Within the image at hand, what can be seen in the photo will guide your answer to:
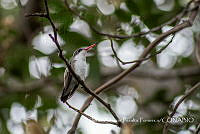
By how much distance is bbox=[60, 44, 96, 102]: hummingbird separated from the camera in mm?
2773

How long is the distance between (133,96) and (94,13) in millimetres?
1287

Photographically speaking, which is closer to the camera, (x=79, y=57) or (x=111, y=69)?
(x=79, y=57)

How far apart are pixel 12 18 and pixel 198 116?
307cm

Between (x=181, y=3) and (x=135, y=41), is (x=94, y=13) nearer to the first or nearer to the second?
(x=135, y=41)

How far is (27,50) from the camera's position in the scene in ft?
15.4

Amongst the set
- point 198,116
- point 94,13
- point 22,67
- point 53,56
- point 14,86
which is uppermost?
point 94,13

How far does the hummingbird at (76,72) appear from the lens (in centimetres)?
277

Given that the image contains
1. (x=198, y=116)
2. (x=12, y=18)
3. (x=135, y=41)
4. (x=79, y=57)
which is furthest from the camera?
(x=12, y=18)

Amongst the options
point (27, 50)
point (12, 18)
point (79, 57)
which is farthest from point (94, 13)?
point (12, 18)

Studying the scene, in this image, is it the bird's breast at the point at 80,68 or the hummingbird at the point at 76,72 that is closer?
the hummingbird at the point at 76,72

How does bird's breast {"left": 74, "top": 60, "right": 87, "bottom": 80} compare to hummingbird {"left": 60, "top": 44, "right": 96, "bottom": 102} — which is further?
bird's breast {"left": 74, "top": 60, "right": 87, "bottom": 80}

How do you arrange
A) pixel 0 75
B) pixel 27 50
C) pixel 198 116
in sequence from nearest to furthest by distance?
pixel 198 116 → pixel 27 50 → pixel 0 75

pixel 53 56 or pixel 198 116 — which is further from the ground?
pixel 53 56

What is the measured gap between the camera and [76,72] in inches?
118
